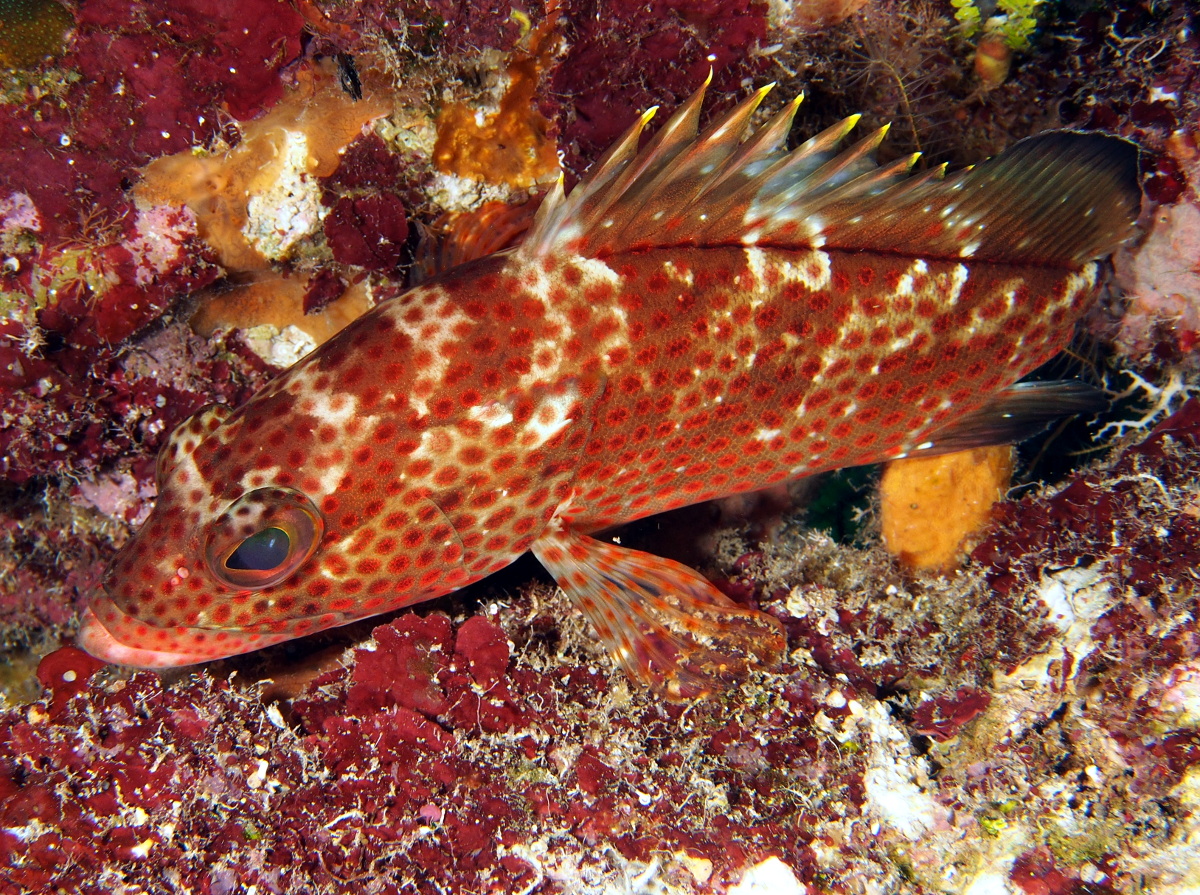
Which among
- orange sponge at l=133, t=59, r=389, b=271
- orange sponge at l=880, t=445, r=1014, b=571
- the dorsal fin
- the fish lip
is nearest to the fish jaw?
the fish lip

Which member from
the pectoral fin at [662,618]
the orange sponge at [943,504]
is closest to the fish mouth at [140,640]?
the pectoral fin at [662,618]

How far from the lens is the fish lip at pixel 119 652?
2.77 metres

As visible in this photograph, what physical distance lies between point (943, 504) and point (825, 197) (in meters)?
2.05

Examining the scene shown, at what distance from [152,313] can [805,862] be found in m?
4.09

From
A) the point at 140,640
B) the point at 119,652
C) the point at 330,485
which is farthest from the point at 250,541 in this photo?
the point at 119,652

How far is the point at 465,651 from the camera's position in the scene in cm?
300

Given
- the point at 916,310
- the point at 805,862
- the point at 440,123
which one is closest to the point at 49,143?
the point at 440,123

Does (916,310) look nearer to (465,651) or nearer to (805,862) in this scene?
(805,862)

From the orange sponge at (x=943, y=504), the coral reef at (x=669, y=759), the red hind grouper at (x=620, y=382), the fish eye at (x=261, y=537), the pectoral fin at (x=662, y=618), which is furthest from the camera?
the orange sponge at (x=943, y=504)

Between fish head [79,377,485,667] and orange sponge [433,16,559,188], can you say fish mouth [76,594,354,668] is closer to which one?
fish head [79,377,485,667]

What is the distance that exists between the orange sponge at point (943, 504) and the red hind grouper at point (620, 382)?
84 centimetres

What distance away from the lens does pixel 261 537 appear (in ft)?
8.62

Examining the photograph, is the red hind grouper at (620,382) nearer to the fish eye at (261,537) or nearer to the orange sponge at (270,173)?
the fish eye at (261,537)

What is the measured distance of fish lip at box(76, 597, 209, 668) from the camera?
277 centimetres
